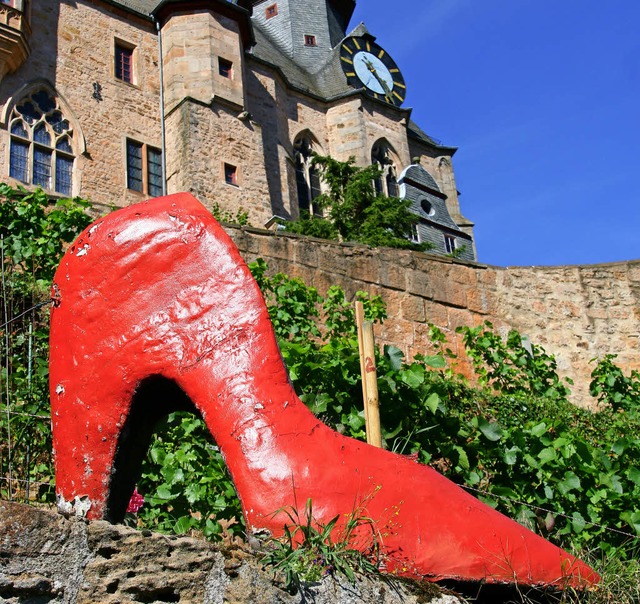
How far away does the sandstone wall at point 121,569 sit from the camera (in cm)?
179

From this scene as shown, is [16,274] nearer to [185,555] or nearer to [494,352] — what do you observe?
[494,352]

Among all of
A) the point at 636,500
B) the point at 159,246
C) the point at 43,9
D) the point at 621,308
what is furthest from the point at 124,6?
the point at 159,246

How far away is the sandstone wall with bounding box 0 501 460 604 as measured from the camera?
1.79 m

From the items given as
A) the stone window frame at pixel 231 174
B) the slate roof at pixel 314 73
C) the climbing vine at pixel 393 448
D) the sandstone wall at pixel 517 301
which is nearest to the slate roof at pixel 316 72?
the slate roof at pixel 314 73

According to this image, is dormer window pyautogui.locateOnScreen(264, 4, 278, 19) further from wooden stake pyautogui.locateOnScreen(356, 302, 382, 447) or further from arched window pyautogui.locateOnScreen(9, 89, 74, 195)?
wooden stake pyautogui.locateOnScreen(356, 302, 382, 447)

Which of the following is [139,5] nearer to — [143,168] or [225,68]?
[225,68]

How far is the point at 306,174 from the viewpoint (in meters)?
28.5

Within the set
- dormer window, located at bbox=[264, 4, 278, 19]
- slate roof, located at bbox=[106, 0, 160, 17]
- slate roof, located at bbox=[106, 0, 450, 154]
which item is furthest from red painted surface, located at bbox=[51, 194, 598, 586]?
dormer window, located at bbox=[264, 4, 278, 19]

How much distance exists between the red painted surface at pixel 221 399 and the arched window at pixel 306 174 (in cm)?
2521

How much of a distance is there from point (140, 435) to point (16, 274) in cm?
536

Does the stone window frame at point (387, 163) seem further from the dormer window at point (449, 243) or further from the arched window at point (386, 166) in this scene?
the dormer window at point (449, 243)

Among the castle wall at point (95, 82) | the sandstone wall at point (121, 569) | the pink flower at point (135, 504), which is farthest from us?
the castle wall at point (95, 82)

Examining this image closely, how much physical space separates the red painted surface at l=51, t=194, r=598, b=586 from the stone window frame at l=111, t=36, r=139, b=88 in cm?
2210

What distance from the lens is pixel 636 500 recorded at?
5.38 meters
